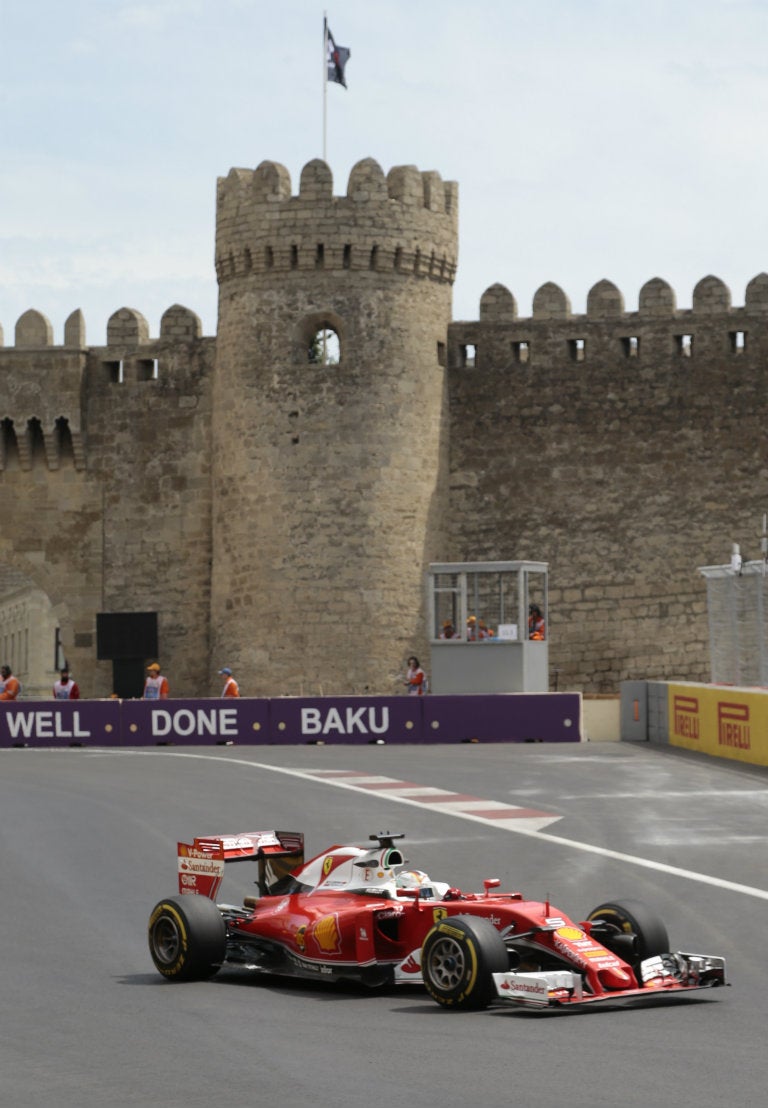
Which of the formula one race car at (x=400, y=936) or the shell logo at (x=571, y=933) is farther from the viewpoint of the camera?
the shell logo at (x=571, y=933)

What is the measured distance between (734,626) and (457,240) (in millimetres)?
14275

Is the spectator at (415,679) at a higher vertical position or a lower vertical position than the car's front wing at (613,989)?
higher

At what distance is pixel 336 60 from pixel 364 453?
834 centimetres

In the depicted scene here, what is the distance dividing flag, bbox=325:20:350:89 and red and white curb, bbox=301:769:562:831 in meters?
18.2

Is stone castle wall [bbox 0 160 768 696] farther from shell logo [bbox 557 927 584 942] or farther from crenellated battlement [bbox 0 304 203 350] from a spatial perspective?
shell logo [bbox 557 927 584 942]

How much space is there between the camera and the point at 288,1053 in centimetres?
927

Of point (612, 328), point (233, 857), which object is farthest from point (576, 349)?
point (233, 857)

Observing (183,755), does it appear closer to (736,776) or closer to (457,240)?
(736,776)

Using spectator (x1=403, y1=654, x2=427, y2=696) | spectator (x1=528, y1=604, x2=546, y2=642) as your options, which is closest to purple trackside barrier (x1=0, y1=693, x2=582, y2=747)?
spectator (x1=528, y1=604, x2=546, y2=642)

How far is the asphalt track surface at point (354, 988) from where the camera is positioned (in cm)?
867

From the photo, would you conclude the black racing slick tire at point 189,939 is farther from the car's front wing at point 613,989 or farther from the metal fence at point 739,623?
the metal fence at point 739,623

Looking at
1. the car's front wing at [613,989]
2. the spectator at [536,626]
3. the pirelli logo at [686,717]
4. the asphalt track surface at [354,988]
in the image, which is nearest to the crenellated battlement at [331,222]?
the spectator at [536,626]

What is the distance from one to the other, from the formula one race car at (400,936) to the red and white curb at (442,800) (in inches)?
322

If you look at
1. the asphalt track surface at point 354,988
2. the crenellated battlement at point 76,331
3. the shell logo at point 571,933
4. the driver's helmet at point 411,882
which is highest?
the crenellated battlement at point 76,331
